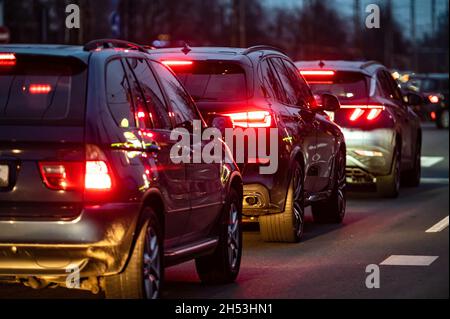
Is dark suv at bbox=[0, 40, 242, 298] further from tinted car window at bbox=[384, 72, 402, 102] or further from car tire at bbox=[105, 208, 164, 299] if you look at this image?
tinted car window at bbox=[384, 72, 402, 102]

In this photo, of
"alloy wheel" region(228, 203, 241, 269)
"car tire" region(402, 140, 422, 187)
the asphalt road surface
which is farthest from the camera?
"car tire" region(402, 140, 422, 187)

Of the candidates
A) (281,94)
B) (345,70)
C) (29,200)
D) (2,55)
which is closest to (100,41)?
(2,55)

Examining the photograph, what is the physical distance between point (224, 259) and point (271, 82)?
3.31 meters

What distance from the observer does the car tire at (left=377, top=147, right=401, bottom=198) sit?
2034 centimetres

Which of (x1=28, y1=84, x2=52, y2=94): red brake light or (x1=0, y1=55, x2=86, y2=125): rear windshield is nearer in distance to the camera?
(x1=0, y1=55, x2=86, y2=125): rear windshield

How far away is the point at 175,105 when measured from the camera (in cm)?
1057

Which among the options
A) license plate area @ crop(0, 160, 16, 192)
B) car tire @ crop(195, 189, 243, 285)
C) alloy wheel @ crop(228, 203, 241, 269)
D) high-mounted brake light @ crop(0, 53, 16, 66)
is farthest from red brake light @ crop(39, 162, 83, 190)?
alloy wheel @ crop(228, 203, 241, 269)

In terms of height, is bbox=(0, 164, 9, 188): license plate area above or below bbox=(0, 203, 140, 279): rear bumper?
above

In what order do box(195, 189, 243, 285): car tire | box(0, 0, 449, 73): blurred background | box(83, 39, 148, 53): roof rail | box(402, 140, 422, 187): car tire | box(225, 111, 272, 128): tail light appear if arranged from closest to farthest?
box(83, 39, 148, 53): roof rail < box(195, 189, 243, 285): car tire < box(225, 111, 272, 128): tail light < box(402, 140, 422, 187): car tire < box(0, 0, 449, 73): blurred background

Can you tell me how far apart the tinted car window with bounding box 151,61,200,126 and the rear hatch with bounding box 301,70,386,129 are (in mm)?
8811

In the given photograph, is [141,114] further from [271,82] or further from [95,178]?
[271,82]

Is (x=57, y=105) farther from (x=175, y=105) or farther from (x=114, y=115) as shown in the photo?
(x=175, y=105)

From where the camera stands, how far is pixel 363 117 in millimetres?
19875

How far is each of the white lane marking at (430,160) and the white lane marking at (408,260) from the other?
54.5ft
